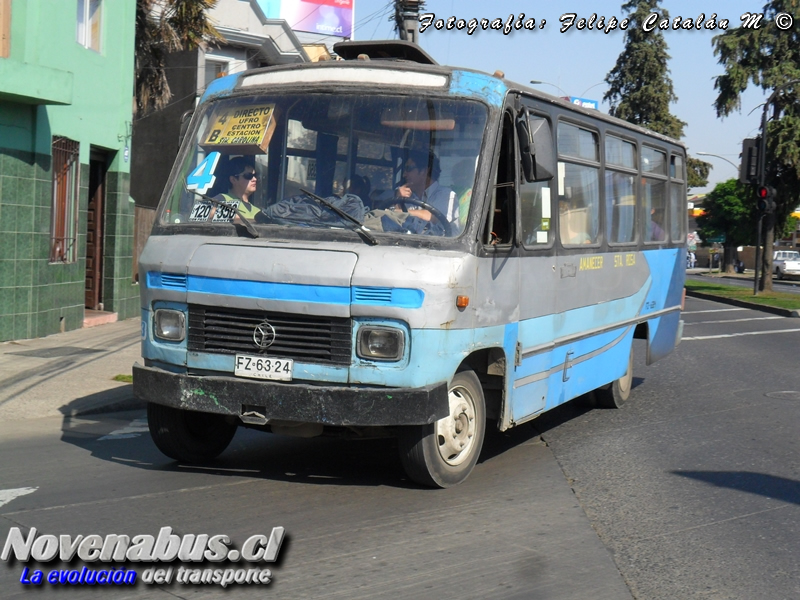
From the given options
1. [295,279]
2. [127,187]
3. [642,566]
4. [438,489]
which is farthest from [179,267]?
[127,187]

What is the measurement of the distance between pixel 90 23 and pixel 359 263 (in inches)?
487

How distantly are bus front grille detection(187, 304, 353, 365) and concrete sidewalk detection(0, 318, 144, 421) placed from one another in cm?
352

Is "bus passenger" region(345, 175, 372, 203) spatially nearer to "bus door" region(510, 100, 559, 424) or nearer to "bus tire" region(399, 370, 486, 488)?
"bus door" region(510, 100, 559, 424)

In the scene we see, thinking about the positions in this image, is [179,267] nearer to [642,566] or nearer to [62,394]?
[642,566]

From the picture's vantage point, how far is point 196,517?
551 cm

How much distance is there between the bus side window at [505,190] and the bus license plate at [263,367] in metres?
1.62

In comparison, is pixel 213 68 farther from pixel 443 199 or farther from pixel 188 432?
pixel 443 199

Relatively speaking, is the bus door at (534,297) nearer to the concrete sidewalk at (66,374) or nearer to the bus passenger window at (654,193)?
the bus passenger window at (654,193)

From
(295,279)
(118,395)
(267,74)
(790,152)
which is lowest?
(118,395)

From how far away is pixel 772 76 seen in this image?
3559 cm

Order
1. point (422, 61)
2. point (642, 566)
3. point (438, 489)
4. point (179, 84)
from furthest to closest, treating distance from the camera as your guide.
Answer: point (179, 84) < point (422, 61) < point (438, 489) < point (642, 566)

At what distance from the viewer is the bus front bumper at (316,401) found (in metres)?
5.77

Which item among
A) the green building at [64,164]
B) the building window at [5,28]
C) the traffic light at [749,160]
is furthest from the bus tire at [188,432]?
the traffic light at [749,160]

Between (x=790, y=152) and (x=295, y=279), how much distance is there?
106 feet
